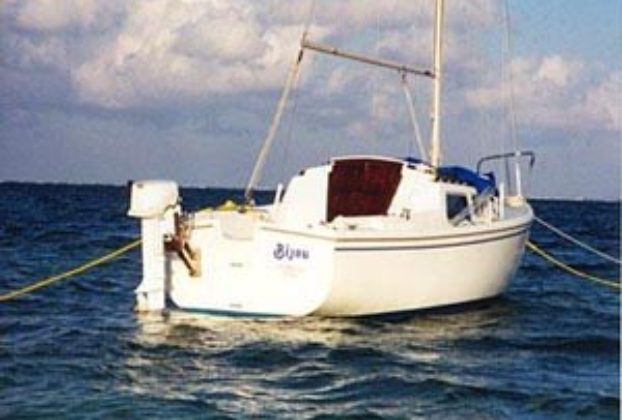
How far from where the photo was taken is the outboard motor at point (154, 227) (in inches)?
664

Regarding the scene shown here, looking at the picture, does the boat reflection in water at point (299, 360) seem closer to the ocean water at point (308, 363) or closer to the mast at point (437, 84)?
the ocean water at point (308, 363)

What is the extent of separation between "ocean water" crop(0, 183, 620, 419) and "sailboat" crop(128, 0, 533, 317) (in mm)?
370

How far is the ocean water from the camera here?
37.8ft

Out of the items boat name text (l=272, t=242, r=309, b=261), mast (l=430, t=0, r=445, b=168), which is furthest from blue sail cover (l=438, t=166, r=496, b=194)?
boat name text (l=272, t=242, r=309, b=261)

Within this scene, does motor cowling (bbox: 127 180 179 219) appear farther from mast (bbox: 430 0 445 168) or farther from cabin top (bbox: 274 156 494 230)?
mast (bbox: 430 0 445 168)

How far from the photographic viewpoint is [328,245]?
627 inches

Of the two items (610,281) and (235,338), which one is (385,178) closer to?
(235,338)

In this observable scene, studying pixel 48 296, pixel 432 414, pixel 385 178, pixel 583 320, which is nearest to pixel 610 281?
pixel 583 320

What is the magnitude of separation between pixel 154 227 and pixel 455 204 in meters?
5.41

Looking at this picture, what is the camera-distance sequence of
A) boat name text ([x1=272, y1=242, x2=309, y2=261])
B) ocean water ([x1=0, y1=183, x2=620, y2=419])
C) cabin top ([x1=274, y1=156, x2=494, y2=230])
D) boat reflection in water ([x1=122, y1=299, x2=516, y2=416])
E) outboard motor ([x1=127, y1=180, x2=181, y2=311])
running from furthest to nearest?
cabin top ([x1=274, y1=156, x2=494, y2=230])
outboard motor ([x1=127, y1=180, x2=181, y2=311])
boat name text ([x1=272, y1=242, x2=309, y2=261])
boat reflection in water ([x1=122, y1=299, x2=516, y2=416])
ocean water ([x1=0, y1=183, x2=620, y2=419])

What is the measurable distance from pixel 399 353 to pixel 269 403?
3.45 metres

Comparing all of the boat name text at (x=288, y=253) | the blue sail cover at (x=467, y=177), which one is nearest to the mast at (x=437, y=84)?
the blue sail cover at (x=467, y=177)

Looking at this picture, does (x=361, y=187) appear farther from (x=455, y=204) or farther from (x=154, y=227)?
(x=154, y=227)

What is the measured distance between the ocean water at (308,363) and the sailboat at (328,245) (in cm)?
37
